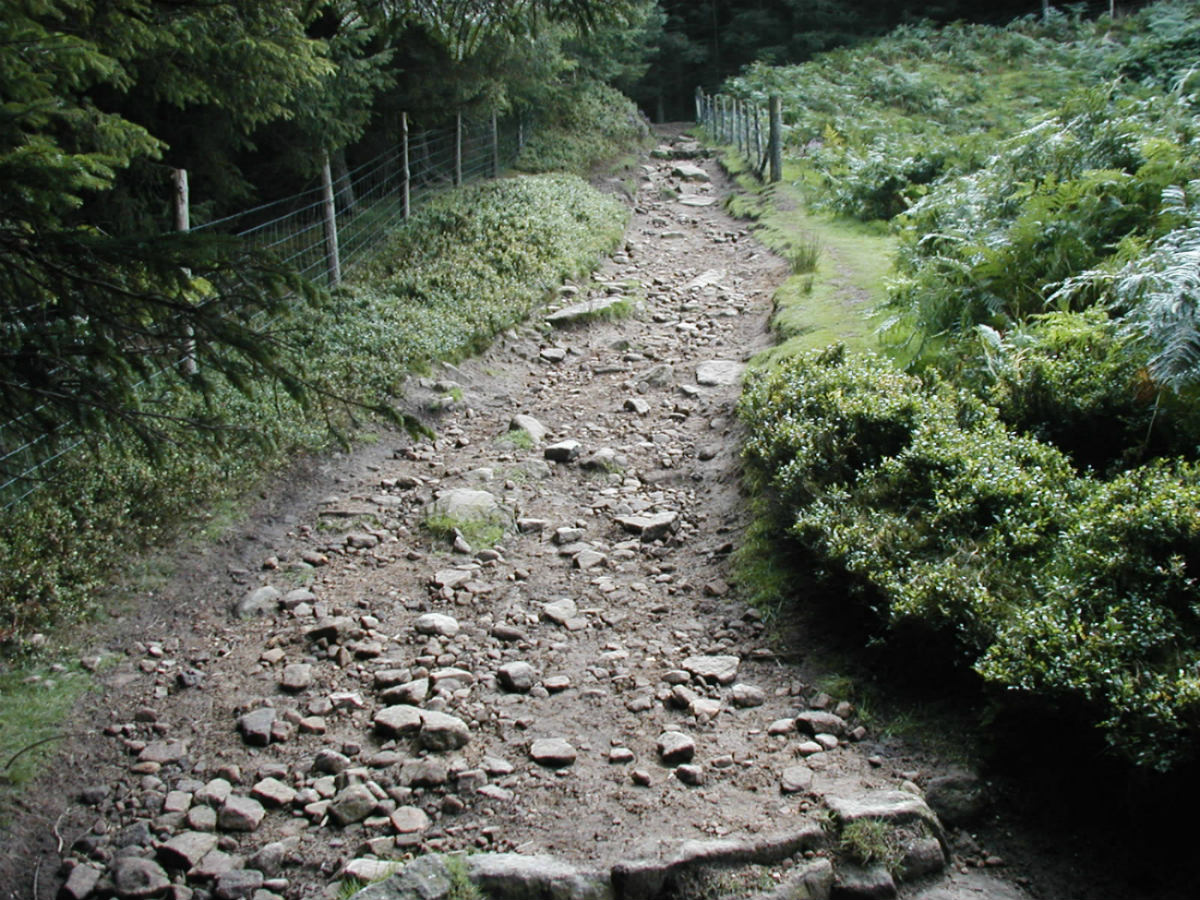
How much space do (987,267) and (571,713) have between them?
201 inches

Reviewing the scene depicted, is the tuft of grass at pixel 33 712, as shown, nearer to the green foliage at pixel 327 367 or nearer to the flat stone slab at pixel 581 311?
the green foliage at pixel 327 367

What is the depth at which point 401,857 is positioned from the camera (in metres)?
3.64

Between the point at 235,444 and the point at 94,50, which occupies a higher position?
the point at 94,50

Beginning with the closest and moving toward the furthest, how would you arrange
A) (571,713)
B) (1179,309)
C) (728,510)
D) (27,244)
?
(27,244) < (571,713) < (1179,309) < (728,510)

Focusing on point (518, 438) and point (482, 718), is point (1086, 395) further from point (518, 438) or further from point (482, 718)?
point (518, 438)

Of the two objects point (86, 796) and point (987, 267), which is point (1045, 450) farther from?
point (86, 796)

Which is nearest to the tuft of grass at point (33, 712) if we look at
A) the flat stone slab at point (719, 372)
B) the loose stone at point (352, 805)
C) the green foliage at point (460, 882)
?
the loose stone at point (352, 805)

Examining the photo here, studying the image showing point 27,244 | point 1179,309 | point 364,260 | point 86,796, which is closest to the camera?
point 27,244

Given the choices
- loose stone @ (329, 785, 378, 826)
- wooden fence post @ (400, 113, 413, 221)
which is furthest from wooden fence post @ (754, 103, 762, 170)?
loose stone @ (329, 785, 378, 826)

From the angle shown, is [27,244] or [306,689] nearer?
[27,244]

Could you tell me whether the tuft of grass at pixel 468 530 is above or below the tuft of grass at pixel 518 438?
below

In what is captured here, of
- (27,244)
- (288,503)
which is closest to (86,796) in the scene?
(27,244)

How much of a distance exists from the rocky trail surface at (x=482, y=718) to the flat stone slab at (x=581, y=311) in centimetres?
333

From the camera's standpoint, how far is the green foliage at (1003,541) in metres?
3.49
